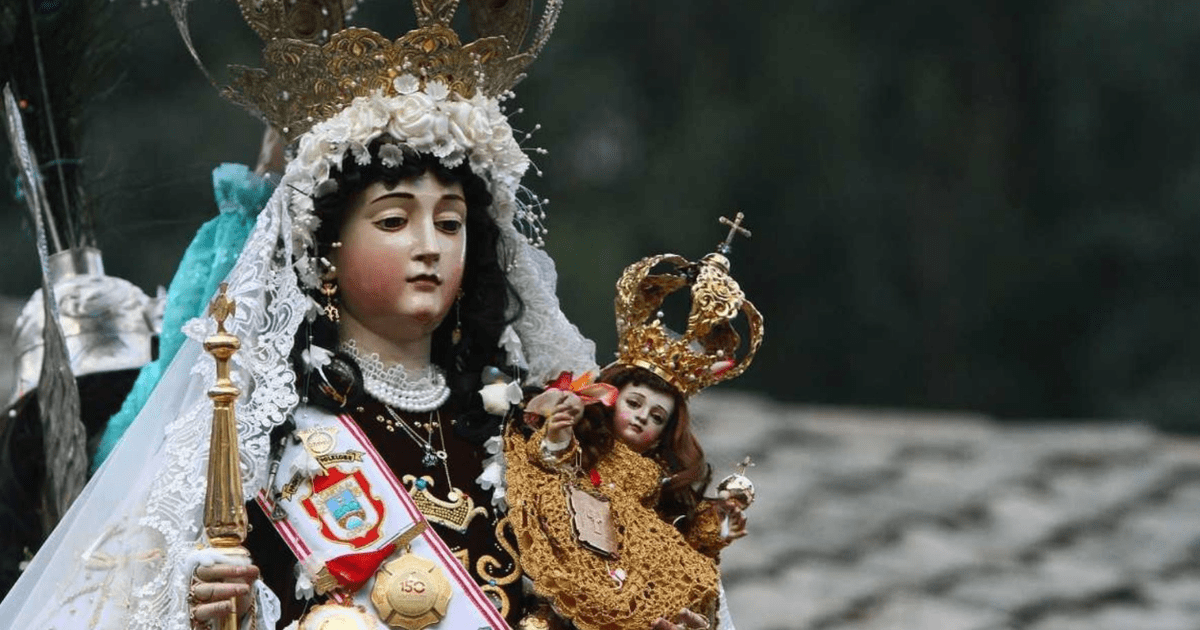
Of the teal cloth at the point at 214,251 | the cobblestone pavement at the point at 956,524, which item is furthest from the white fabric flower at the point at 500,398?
the cobblestone pavement at the point at 956,524

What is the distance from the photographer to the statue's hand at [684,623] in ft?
20.3

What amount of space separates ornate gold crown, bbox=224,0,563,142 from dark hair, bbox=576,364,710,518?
2.44 feet

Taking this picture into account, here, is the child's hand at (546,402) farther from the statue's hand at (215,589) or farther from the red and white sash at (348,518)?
the statue's hand at (215,589)

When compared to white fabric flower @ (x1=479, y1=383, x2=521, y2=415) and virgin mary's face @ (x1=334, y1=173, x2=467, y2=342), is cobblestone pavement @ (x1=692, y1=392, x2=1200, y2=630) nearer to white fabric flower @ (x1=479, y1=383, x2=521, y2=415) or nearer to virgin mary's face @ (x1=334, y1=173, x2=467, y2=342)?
white fabric flower @ (x1=479, y1=383, x2=521, y2=415)

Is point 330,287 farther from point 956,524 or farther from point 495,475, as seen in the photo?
point 956,524

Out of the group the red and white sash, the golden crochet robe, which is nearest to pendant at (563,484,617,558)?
the golden crochet robe

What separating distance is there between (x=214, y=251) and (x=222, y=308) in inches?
27.2

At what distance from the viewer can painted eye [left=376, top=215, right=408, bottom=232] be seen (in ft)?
20.4

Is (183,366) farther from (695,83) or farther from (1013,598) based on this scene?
(695,83)

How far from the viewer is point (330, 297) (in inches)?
247

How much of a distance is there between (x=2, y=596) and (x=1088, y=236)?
15.9 meters

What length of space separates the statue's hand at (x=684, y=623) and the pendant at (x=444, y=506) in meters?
0.47

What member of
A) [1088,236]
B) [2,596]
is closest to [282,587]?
[2,596]

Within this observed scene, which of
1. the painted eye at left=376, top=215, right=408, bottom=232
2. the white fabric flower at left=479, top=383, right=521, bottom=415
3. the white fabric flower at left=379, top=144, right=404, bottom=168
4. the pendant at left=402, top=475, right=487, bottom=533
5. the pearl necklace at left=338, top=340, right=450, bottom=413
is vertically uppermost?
the white fabric flower at left=379, top=144, right=404, bottom=168
